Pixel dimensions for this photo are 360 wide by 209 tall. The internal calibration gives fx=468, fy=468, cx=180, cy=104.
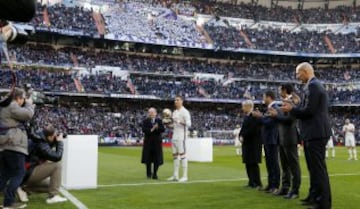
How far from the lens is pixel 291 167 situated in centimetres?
922

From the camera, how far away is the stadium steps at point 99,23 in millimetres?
56709

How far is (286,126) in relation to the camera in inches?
367

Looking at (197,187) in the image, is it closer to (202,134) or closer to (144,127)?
(144,127)

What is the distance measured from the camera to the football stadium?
8.29 meters

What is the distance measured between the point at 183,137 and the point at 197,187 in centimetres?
197

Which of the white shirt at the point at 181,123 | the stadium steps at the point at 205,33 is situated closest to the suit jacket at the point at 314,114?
the white shirt at the point at 181,123

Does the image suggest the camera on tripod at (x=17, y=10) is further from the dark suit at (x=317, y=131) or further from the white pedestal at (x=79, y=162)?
the white pedestal at (x=79, y=162)

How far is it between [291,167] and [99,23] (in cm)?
5217

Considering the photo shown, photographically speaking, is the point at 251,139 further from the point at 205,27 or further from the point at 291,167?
the point at 205,27

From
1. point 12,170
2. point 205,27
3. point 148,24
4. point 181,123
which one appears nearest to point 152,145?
point 181,123

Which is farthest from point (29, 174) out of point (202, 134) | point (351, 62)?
point (351, 62)

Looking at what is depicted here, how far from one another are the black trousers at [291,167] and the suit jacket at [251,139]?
1093 millimetres

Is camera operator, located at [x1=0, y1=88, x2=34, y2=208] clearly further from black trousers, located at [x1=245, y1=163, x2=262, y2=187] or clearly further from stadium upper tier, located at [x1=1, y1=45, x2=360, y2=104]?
stadium upper tier, located at [x1=1, y1=45, x2=360, y2=104]

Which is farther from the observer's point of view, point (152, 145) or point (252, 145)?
point (152, 145)
